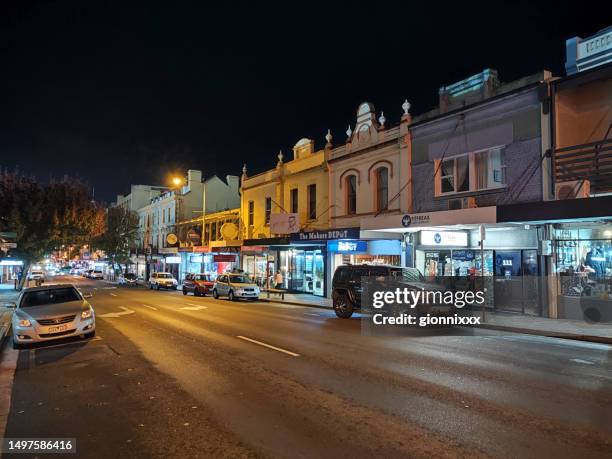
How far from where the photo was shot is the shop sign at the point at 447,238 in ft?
62.7

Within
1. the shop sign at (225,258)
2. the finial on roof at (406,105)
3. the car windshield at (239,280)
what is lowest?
the car windshield at (239,280)

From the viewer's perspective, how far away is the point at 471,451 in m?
4.91

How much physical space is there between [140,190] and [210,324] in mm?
58392

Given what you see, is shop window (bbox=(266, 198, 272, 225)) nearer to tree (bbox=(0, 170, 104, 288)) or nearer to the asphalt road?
tree (bbox=(0, 170, 104, 288))

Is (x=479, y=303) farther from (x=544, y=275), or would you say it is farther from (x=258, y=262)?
(x=258, y=262)

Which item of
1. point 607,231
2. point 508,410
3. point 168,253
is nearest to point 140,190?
point 168,253

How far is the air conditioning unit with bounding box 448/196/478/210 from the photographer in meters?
18.9

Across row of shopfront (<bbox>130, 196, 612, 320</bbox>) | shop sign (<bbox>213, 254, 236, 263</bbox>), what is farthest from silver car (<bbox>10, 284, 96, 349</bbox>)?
shop sign (<bbox>213, 254, 236, 263</bbox>)

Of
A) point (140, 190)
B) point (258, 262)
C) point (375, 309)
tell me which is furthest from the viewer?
point (140, 190)

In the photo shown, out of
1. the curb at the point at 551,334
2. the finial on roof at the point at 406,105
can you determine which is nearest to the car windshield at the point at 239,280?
the finial on roof at the point at 406,105

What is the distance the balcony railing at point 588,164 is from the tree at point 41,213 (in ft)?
100

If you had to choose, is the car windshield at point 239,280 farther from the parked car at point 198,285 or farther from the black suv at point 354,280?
the black suv at point 354,280

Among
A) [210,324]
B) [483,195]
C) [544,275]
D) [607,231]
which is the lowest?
[210,324]

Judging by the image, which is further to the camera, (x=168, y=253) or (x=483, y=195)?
(x=168, y=253)
